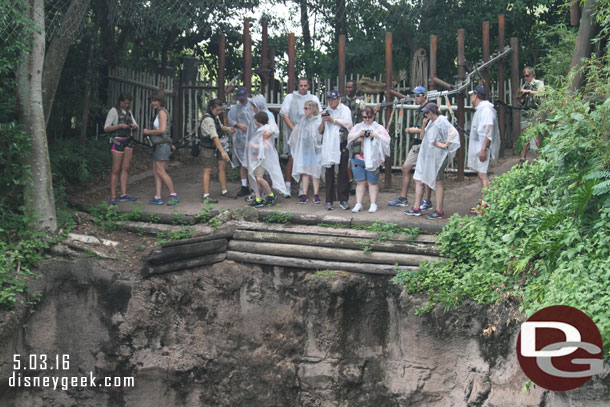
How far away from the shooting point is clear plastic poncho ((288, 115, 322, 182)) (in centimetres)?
1118

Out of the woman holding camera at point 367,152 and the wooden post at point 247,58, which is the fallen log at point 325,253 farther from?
the wooden post at point 247,58

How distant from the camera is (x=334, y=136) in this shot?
429 inches

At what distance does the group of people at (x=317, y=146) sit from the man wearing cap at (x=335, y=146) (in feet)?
0.05

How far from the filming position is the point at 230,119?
11805mm

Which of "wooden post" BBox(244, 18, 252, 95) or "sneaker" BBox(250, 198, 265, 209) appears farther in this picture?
"wooden post" BBox(244, 18, 252, 95)

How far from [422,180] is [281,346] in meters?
2.92

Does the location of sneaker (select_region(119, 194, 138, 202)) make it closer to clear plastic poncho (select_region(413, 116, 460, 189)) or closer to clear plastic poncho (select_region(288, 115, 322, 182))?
clear plastic poncho (select_region(288, 115, 322, 182))

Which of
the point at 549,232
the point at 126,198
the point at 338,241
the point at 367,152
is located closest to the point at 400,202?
the point at 367,152

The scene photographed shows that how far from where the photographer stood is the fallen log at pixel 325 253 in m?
8.94

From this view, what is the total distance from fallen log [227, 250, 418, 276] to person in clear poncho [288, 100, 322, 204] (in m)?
1.90

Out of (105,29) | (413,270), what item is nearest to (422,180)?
(413,270)

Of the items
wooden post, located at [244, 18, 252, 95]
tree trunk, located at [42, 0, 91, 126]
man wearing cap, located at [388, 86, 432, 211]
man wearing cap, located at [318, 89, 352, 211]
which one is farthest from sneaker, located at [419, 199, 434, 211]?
tree trunk, located at [42, 0, 91, 126]

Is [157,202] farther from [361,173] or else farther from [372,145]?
[372,145]

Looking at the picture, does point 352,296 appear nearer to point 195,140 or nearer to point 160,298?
point 160,298
